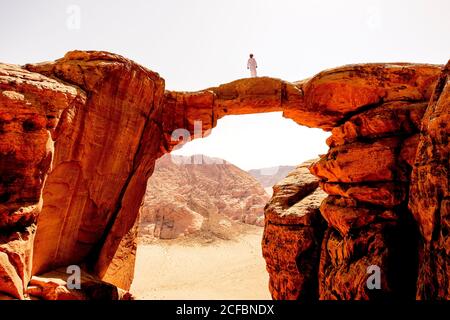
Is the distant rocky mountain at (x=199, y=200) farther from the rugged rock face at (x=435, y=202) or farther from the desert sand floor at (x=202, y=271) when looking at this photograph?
the rugged rock face at (x=435, y=202)

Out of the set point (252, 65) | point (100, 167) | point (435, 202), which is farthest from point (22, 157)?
point (252, 65)

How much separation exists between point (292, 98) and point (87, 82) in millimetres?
7458

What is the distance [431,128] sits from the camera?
5391 millimetres

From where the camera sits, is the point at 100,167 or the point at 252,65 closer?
the point at 100,167

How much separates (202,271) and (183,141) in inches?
637

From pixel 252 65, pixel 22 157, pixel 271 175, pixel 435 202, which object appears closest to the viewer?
pixel 435 202

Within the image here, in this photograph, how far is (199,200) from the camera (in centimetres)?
4022

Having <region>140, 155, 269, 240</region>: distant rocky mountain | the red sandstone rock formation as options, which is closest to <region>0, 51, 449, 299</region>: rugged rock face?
the red sandstone rock formation

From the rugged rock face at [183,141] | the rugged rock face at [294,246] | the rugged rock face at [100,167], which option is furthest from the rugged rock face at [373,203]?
the rugged rock face at [100,167]

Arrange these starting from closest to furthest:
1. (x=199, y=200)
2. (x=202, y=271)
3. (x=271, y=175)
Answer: (x=202, y=271) → (x=199, y=200) → (x=271, y=175)

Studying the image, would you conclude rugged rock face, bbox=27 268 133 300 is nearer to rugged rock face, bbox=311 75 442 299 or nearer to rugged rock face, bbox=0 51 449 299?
rugged rock face, bbox=0 51 449 299

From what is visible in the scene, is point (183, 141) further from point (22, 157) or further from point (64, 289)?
point (64, 289)

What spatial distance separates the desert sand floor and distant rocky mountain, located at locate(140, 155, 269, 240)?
2.93 m

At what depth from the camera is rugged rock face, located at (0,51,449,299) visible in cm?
611
